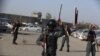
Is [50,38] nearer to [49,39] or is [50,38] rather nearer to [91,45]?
[49,39]

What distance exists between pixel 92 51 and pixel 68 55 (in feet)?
8.06

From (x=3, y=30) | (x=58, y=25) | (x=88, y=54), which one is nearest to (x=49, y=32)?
(x=58, y=25)

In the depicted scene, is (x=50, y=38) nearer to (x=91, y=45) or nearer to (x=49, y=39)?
(x=49, y=39)

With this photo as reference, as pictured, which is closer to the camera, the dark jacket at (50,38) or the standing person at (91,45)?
the dark jacket at (50,38)

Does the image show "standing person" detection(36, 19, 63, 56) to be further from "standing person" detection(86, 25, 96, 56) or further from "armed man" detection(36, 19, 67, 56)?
"standing person" detection(86, 25, 96, 56)

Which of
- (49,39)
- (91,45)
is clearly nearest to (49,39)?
(49,39)

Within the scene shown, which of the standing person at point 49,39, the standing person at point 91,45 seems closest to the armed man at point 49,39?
the standing person at point 49,39

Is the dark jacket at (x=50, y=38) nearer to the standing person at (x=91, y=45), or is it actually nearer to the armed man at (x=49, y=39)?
the armed man at (x=49, y=39)

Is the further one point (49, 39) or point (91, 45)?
point (91, 45)

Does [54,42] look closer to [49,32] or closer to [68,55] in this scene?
[49,32]

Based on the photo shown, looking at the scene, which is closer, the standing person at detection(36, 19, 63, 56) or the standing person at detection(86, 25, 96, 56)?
the standing person at detection(36, 19, 63, 56)

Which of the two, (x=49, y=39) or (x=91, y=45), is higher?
(x=49, y=39)

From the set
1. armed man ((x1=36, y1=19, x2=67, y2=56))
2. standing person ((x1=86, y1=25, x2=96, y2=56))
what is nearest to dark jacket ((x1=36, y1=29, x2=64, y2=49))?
armed man ((x1=36, y1=19, x2=67, y2=56))

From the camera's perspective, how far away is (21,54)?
1357cm
